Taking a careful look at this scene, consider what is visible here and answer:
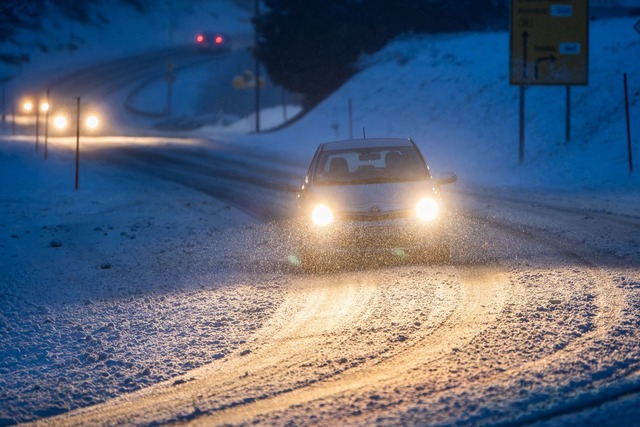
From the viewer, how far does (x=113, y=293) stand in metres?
9.55

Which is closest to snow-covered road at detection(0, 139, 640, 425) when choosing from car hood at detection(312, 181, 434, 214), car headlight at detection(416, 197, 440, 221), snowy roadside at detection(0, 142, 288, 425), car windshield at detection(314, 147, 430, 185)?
snowy roadside at detection(0, 142, 288, 425)

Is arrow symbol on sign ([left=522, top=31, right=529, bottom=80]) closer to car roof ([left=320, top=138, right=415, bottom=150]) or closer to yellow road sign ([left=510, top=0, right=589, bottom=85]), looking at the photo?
yellow road sign ([left=510, top=0, right=589, bottom=85])

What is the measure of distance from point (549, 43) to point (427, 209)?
1447 centimetres

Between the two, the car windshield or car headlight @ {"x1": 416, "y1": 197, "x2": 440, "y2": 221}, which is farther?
the car windshield

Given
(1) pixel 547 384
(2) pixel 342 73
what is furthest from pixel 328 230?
(2) pixel 342 73

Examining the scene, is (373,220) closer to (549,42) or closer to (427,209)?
(427,209)

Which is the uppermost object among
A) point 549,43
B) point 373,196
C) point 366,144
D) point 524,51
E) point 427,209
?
point 549,43

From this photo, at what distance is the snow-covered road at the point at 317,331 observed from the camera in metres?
5.38

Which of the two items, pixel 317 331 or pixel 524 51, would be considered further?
pixel 524 51

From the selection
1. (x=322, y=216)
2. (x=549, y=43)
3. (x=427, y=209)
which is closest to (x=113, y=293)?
(x=322, y=216)

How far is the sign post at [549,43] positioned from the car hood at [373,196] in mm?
13614

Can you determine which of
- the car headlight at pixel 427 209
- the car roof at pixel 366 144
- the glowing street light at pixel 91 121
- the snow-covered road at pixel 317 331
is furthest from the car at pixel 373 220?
the glowing street light at pixel 91 121

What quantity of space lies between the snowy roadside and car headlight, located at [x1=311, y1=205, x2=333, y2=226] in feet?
3.31

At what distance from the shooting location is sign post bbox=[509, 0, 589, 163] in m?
23.2
